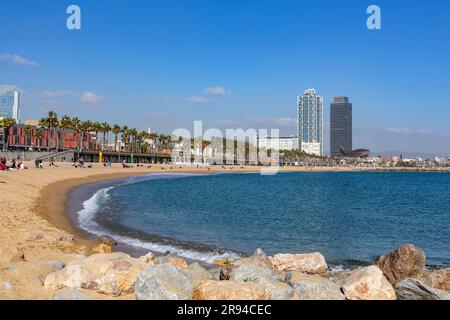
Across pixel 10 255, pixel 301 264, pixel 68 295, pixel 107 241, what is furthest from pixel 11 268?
pixel 301 264

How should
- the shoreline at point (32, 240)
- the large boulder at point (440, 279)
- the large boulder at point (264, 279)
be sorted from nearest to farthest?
1. the large boulder at point (264, 279)
2. the shoreline at point (32, 240)
3. the large boulder at point (440, 279)

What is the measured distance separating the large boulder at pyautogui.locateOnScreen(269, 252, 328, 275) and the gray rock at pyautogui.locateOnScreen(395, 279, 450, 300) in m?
4.92

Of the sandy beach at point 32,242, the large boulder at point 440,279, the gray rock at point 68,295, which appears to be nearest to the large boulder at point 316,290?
the large boulder at point 440,279

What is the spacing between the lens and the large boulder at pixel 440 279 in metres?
12.7

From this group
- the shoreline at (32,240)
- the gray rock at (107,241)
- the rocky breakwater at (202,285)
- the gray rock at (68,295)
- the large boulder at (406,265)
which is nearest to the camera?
the gray rock at (68,295)

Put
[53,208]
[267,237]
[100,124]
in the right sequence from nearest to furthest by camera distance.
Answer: [267,237] < [53,208] < [100,124]

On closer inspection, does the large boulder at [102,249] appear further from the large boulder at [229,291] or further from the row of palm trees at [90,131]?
the row of palm trees at [90,131]

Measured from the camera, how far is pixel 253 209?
4059 cm

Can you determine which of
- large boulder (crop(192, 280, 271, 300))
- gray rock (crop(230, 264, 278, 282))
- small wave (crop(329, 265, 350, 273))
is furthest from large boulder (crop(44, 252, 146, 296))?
small wave (crop(329, 265, 350, 273))

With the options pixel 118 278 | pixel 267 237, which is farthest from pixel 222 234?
pixel 118 278

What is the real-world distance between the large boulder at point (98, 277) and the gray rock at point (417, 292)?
703cm

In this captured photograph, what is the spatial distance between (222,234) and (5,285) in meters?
16.5
